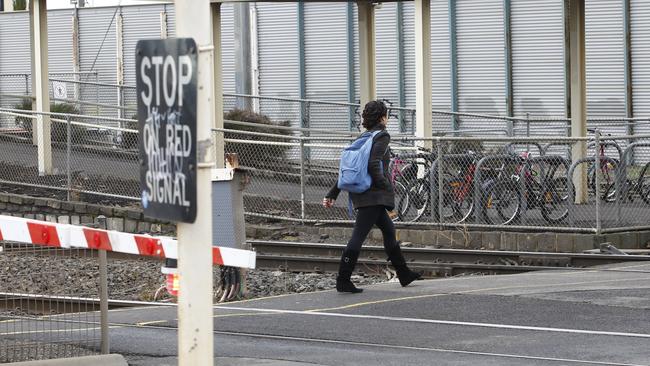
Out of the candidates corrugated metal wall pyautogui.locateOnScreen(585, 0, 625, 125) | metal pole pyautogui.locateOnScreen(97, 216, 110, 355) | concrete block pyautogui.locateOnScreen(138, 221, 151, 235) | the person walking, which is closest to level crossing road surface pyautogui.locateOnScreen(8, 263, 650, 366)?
metal pole pyautogui.locateOnScreen(97, 216, 110, 355)

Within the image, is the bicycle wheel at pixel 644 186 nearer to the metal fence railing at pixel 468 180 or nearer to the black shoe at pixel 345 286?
the metal fence railing at pixel 468 180

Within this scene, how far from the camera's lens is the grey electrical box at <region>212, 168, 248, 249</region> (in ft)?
45.4

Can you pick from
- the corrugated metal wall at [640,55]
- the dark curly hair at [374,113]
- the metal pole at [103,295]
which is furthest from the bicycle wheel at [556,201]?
the corrugated metal wall at [640,55]

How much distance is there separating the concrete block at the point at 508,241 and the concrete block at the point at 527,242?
0.06 m

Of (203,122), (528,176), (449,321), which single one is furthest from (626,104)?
(203,122)

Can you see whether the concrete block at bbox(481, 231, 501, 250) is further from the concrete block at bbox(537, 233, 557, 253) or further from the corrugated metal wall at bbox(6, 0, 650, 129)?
the corrugated metal wall at bbox(6, 0, 650, 129)

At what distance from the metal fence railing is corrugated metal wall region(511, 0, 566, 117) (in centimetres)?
845

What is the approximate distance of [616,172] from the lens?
1859 centimetres

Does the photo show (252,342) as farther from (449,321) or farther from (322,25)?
(322,25)

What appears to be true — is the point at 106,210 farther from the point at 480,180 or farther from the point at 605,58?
the point at 605,58

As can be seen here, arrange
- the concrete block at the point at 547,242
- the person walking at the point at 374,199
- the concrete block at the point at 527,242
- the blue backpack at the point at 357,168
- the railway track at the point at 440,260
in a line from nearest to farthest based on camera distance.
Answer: the blue backpack at the point at 357,168 → the person walking at the point at 374,199 → the railway track at the point at 440,260 → the concrete block at the point at 547,242 → the concrete block at the point at 527,242

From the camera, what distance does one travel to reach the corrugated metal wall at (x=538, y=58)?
31266 mm

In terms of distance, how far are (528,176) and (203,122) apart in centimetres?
1408

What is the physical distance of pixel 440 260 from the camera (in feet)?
55.9
